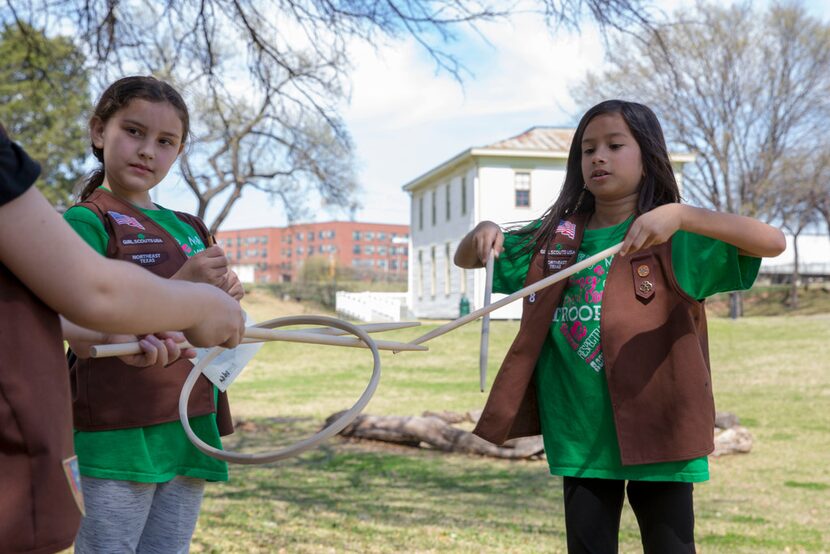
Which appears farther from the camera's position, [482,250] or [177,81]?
[177,81]

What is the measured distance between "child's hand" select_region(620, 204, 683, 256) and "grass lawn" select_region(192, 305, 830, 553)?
250 centimetres

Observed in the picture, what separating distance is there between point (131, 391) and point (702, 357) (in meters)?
1.58

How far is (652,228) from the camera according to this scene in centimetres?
222

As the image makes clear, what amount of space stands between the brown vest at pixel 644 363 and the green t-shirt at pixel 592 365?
0.04 meters

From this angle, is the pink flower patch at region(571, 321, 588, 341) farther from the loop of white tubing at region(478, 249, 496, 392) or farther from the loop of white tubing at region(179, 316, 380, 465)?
the loop of white tubing at region(179, 316, 380, 465)

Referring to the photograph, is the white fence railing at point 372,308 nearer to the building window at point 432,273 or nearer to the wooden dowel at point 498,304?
the building window at point 432,273

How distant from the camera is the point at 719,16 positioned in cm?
2367

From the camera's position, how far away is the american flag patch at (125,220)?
7.66 feet

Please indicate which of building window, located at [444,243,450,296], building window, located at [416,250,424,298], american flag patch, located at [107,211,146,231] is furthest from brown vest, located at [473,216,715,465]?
building window, located at [416,250,424,298]

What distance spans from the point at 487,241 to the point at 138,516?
124 centimetres

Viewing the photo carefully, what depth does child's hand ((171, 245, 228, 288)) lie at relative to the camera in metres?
2.02

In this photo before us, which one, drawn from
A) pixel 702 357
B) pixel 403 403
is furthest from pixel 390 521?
pixel 403 403

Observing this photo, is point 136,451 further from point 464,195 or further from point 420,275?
point 420,275

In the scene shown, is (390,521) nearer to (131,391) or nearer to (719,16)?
(131,391)
